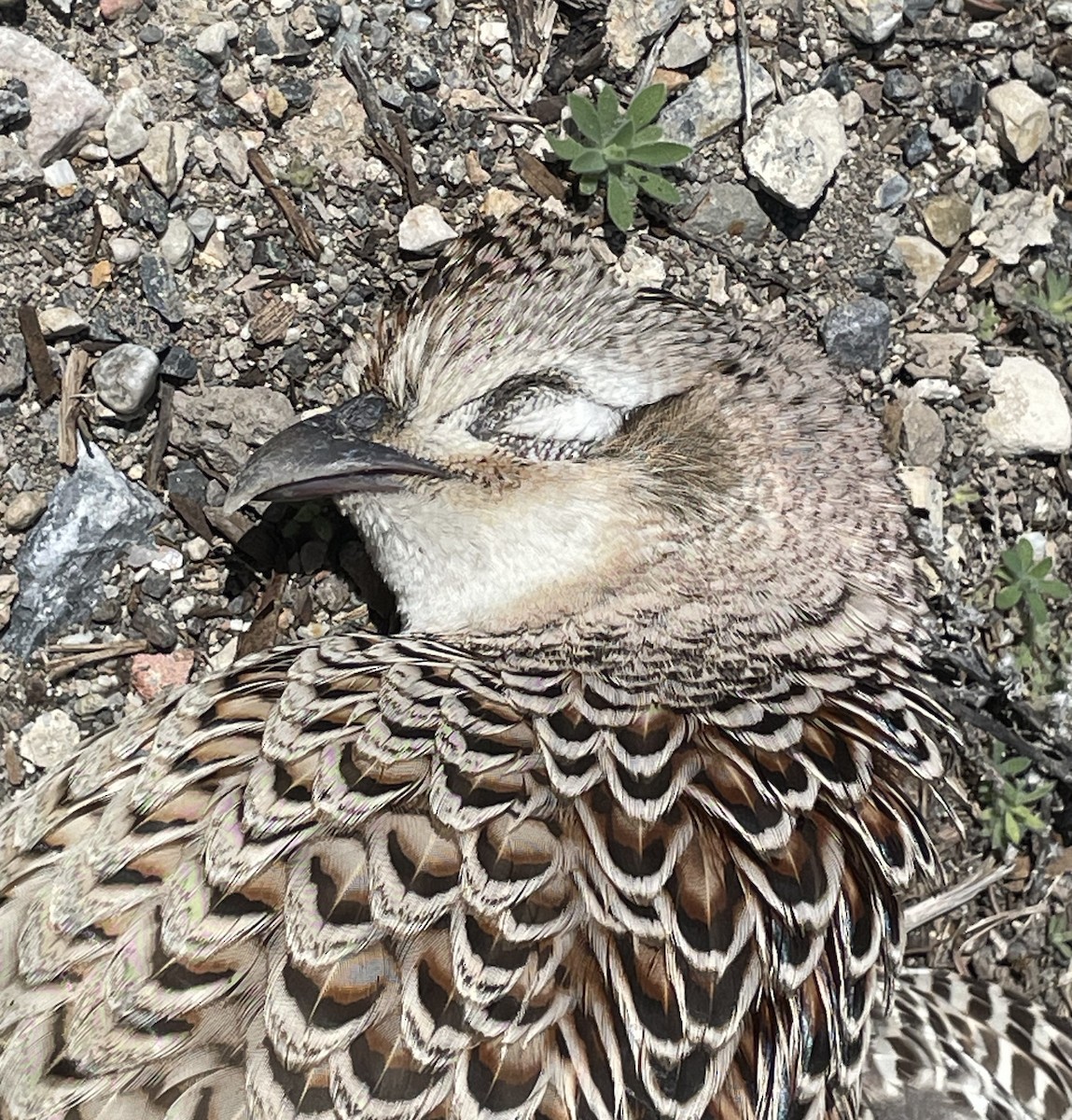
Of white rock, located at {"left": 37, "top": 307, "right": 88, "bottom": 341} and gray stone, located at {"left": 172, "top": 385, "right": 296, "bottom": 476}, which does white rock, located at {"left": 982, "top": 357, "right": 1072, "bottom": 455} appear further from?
white rock, located at {"left": 37, "top": 307, "right": 88, "bottom": 341}

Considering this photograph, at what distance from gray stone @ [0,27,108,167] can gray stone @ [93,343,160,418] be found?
1.55 ft

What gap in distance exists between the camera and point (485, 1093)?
1869 millimetres

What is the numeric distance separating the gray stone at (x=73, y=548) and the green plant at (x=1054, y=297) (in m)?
2.45

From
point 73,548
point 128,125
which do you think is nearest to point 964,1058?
point 73,548

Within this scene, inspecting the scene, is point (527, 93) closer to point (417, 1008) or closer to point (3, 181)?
point (3, 181)

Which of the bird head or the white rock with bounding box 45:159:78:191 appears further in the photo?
the white rock with bounding box 45:159:78:191

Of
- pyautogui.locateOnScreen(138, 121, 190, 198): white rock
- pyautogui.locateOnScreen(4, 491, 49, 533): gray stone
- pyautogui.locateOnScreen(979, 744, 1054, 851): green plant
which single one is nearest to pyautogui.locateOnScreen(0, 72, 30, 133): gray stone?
pyautogui.locateOnScreen(138, 121, 190, 198): white rock

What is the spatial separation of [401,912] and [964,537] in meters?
2.20

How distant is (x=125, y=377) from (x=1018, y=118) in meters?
2.45

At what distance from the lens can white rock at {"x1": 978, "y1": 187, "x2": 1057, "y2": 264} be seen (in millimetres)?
3490

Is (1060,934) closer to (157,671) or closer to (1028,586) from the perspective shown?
(1028,586)

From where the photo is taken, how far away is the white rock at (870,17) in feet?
11.0

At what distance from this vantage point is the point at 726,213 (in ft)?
10.9

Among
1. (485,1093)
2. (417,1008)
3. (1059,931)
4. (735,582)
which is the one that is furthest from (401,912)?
(1059,931)
